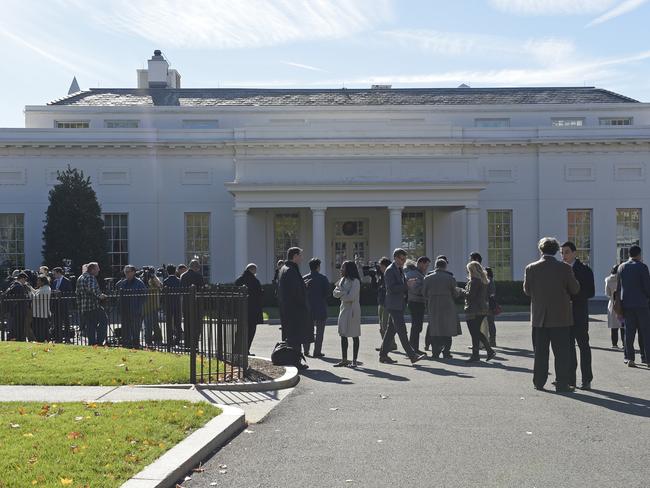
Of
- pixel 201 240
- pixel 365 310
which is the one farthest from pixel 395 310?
pixel 201 240

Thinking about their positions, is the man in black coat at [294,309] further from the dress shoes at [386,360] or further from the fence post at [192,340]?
the fence post at [192,340]

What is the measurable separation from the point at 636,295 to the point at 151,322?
8.56 metres

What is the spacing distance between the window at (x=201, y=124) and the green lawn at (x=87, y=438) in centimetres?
3347

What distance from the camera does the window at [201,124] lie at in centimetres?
4209

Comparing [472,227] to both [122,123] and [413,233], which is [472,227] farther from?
[122,123]

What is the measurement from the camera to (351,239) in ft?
131

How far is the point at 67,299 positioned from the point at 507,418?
994 centimetres

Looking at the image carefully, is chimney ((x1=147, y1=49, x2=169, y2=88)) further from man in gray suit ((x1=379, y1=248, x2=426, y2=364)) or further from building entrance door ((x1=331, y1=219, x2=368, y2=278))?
man in gray suit ((x1=379, y1=248, x2=426, y2=364))

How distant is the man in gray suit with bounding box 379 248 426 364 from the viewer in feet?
47.7

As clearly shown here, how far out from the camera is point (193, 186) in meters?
39.8

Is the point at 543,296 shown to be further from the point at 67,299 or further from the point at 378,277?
the point at 67,299

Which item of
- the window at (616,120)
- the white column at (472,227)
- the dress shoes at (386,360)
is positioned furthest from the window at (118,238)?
the dress shoes at (386,360)

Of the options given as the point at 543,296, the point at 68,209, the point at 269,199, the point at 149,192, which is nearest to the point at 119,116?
the point at 149,192

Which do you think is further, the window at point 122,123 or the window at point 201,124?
the window at point 201,124
